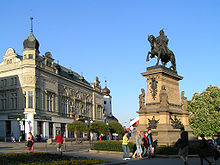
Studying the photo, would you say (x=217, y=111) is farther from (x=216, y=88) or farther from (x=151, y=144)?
(x=151, y=144)

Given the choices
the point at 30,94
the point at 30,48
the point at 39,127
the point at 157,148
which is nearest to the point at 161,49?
the point at 157,148

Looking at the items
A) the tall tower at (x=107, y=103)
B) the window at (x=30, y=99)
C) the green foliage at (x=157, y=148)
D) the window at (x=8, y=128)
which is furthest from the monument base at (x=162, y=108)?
the tall tower at (x=107, y=103)

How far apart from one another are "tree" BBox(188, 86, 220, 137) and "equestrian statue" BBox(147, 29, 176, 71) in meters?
23.5

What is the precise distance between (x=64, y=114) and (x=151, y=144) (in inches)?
2013

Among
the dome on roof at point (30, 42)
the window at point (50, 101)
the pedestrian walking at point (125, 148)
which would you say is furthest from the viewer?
the window at point (50, 101)

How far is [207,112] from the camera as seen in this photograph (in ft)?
157

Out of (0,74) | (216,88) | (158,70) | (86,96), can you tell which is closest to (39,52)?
(0,74)

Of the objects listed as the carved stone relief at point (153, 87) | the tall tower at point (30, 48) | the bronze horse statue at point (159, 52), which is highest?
the tall tower at point (30, 48)

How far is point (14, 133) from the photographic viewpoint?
54.7 meters

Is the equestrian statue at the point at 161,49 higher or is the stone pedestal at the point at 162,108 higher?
→ the equestrian statue at the point at 161,49

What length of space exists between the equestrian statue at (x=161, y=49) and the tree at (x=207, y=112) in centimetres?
2346

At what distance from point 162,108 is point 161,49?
18.8 feet

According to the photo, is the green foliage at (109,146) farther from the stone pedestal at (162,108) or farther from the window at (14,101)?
the window at (14,101)

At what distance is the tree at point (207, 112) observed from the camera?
47.2m
